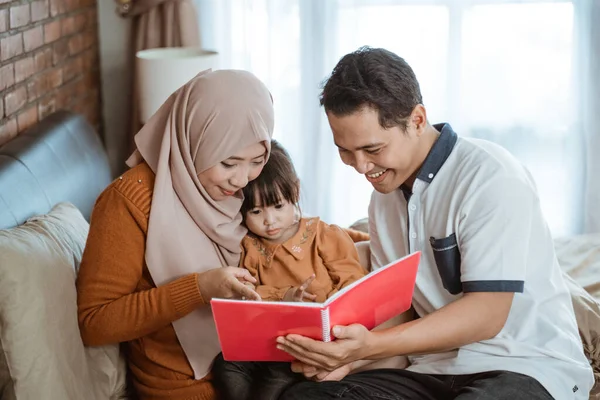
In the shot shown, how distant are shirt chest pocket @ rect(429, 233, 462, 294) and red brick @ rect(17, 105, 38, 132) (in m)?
1.47

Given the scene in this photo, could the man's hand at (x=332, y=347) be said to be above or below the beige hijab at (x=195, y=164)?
below

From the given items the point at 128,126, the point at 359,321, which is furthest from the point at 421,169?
the point at 128,126

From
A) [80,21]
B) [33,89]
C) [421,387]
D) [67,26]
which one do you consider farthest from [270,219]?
[80,21]

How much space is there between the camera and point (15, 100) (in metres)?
2.60

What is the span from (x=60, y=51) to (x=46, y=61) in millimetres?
228

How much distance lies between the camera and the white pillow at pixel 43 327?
165 centimetres

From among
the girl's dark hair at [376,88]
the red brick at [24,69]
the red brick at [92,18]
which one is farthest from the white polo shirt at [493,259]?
the red brick at [92,18]

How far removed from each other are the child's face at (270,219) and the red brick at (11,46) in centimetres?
100

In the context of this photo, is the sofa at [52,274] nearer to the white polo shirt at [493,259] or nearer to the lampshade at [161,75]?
the white polo shirt at [493,259]

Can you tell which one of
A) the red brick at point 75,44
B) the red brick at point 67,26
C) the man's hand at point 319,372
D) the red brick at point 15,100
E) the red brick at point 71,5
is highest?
the red brick at point 71,5

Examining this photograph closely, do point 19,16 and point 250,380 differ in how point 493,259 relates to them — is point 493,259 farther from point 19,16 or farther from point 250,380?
point 19,16

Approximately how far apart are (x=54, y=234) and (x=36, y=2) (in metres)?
1.24

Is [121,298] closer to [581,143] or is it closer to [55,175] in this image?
[55,175]

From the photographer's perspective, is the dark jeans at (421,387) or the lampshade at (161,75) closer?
the dark jeans at (421,387)
